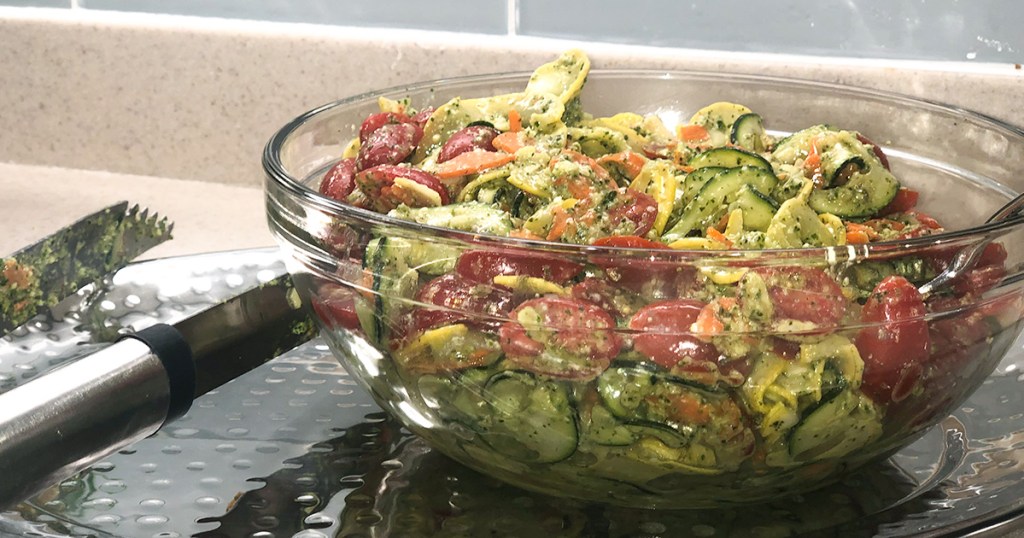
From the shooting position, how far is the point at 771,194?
2.21 feet

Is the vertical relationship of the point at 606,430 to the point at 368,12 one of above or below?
below

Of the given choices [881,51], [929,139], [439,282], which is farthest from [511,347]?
[881,51]

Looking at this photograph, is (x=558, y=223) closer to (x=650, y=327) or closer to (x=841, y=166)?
(x=650, y=327)

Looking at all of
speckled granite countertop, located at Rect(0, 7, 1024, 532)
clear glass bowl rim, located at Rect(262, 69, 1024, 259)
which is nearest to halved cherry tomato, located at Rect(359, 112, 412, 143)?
clear glass bowl rim, located at Rect(262, 69, 1024, 259)

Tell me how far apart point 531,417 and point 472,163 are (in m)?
0.19

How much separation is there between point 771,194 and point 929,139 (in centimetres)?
25

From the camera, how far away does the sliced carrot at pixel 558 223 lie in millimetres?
615

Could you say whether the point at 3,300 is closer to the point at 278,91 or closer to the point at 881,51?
the point at 278,91

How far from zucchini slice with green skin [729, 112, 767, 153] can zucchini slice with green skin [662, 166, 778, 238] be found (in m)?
0.17

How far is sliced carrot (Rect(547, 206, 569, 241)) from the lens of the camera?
61 centimetres

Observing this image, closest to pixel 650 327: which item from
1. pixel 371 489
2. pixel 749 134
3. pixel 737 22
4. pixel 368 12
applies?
pixel 371 489

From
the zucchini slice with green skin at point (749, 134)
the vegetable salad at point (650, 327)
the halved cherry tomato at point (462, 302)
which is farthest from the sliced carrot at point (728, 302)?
the zucchini slice with green skin at point (749, 134)

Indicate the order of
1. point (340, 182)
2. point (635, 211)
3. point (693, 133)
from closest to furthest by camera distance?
point (635, 211), point (340, 182), point (693, 133)

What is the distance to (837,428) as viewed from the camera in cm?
56
